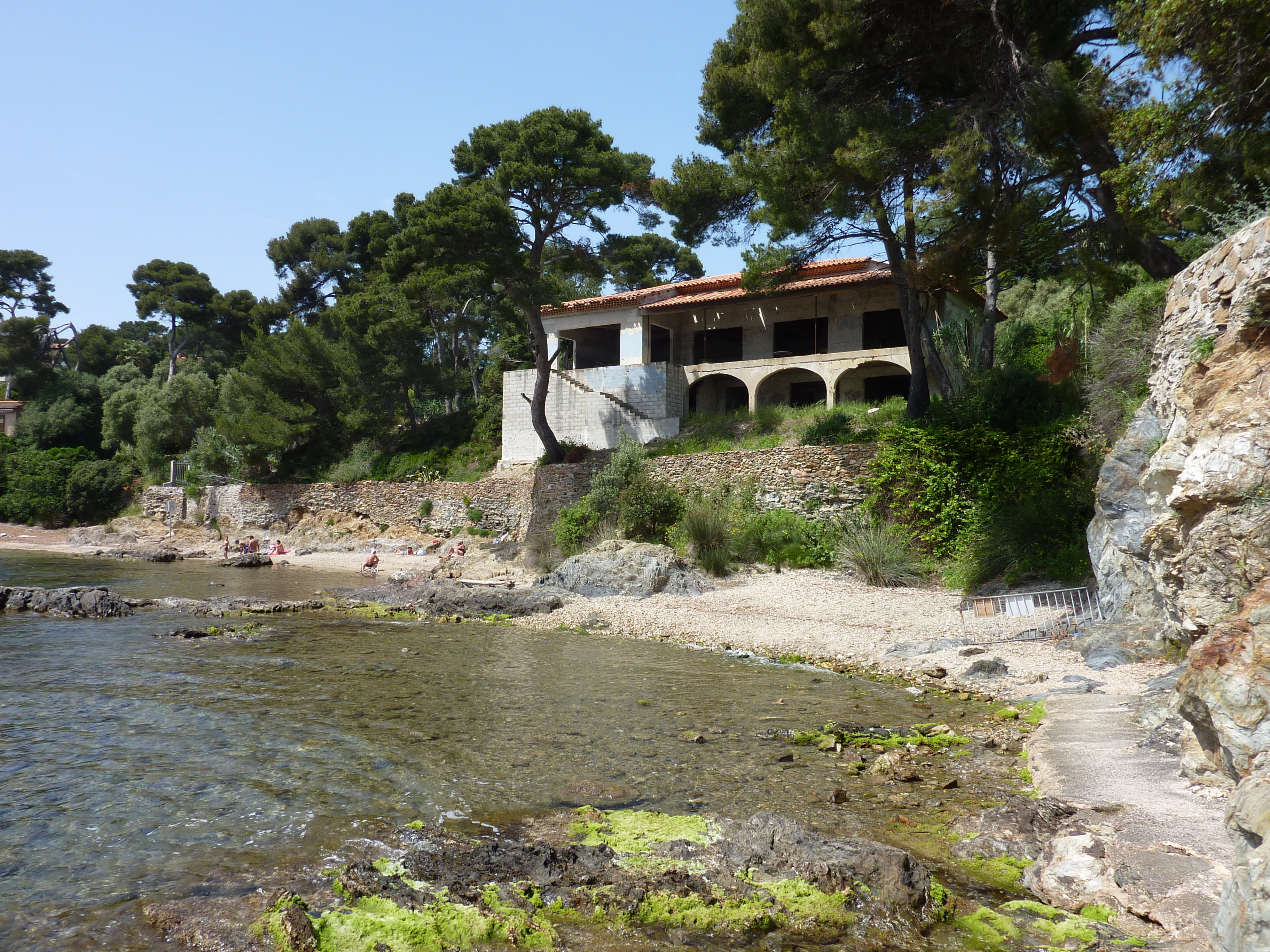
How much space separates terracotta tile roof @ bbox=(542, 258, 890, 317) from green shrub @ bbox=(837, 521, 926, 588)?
10.6 meters

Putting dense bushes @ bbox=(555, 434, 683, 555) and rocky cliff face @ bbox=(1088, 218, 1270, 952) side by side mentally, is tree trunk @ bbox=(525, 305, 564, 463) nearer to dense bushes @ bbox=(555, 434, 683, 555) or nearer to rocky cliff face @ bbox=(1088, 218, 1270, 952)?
dense bushes @ bbox=(555, 434, 683, 555)

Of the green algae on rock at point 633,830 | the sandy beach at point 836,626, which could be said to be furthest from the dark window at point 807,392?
the green algae on rock at point 633,830

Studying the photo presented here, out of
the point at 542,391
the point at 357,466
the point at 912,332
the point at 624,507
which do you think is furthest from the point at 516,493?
the point at 912,332

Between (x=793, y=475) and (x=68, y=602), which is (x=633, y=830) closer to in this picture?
(x=68, y=602)

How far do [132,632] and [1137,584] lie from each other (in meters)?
14.3

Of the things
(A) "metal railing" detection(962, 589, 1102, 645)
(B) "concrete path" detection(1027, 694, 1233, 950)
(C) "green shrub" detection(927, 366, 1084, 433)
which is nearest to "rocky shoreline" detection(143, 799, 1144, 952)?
(B) "concrete path" detection(1027, 694, 1233, 950)

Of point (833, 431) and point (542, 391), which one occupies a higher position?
point (542, 391)

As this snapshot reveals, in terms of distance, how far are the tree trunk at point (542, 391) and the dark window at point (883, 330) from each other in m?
10.8

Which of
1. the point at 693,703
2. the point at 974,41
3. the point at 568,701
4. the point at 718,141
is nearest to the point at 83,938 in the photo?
the point at 568,701

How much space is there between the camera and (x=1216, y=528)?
230 inches

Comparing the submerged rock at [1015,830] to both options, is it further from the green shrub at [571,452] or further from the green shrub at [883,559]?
the green shrub at [571,452]

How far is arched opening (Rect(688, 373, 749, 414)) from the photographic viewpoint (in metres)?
28.9

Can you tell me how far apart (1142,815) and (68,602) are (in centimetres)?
1681

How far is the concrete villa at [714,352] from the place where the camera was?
25672mm
